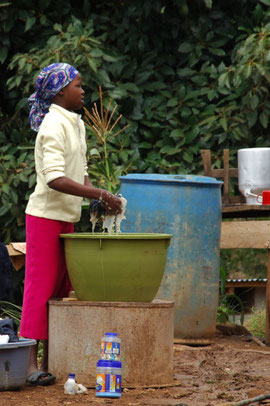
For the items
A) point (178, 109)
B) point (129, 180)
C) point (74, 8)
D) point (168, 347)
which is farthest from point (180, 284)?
point (74, 8)

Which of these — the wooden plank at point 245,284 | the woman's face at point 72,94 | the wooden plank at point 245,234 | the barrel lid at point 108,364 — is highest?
the woman's face at point 72,94

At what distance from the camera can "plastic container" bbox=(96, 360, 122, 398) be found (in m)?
3.60

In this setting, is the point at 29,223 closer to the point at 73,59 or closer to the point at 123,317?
the point at 123,317

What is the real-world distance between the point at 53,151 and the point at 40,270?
58 cm

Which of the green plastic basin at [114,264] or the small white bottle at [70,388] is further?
the green plastic basin at [114,264]

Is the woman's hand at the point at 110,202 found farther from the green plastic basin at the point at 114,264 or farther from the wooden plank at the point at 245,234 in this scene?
the wooden plank at the point at 245,234

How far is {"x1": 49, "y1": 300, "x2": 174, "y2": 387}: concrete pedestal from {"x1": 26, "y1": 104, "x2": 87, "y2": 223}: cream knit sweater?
17.3 inches

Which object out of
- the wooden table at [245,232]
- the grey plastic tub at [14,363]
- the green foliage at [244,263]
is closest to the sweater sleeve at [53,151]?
the grey plastic tub at [14,363]

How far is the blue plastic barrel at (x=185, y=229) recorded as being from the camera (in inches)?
206

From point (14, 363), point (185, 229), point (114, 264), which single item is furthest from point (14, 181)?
point (14, 363)

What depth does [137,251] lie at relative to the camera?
3.85 meters

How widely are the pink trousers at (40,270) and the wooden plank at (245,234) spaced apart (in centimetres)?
220

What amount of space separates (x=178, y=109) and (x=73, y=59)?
0.98m

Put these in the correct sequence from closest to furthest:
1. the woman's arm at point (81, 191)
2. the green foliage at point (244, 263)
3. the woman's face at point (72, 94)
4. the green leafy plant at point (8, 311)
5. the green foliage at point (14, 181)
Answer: the woman's arm at point (81, 191), the woman's face at point (72, 94), the green leafy plant at point (8, 311), the green foliage at point (14, 181), the green foliage at point (244, 263)
